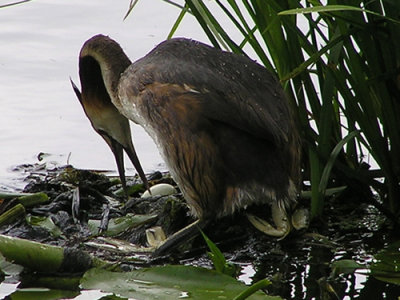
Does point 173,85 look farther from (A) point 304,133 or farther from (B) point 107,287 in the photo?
(B) point 107,287

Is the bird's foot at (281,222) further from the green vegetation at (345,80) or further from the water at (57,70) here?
the water at (57,70)

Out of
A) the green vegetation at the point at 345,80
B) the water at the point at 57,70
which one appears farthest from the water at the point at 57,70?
the green vegetation at the point at 345,80

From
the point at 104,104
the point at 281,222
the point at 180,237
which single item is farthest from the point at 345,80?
the point at 104,104

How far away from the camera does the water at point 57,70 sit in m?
6.05

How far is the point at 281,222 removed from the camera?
4797 mm

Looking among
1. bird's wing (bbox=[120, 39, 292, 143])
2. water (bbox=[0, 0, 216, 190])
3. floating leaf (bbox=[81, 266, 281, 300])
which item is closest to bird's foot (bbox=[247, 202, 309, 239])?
bird's wing (bbox=[120, 39, 292, 143])

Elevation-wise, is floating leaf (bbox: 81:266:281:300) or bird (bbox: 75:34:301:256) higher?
bird (bbox: 75:34:301:256)

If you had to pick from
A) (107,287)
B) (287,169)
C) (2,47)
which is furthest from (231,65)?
(2,47)

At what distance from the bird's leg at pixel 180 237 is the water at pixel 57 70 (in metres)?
1.15

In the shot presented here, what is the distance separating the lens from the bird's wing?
4473 millimetres

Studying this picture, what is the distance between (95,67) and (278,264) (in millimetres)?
1867

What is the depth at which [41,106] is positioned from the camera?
6539mm

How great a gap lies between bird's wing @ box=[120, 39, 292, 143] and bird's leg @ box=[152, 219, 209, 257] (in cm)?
59

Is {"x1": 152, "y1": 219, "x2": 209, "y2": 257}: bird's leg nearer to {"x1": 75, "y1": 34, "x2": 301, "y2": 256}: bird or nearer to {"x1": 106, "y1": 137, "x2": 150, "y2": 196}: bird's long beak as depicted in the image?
{"x1": 75, "y1": 34, "x2": 301, "y2": 256}: bird
